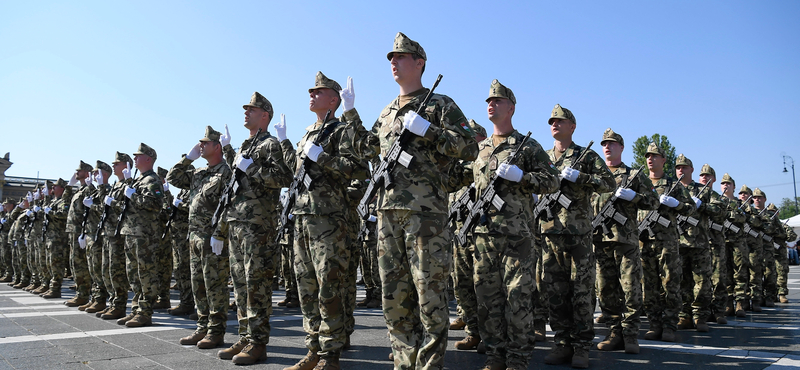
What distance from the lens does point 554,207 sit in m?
5.70

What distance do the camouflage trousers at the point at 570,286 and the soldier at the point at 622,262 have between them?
2.85ft

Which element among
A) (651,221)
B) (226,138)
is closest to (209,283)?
(226,138)

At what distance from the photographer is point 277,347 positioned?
19.1ft

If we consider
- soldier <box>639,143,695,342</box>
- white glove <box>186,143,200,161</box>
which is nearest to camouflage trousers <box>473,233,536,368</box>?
soldier <box>639,143,695,342</box>

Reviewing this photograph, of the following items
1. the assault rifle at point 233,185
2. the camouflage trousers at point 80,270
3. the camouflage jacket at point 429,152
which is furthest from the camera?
the camouflage trousers at point 80,270

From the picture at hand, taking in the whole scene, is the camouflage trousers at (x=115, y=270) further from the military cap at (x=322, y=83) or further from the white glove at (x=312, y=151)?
the white glove at (x=312, y=151)

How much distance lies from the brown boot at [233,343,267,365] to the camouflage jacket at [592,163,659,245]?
166 inches

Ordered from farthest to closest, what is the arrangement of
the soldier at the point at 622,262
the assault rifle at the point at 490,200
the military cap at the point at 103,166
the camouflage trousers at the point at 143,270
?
the military cap at the point at 103,166
the camouflage trousers at the point at 143,270
the soldier at the point at 622,262
the assault rifle at the point at 490,200

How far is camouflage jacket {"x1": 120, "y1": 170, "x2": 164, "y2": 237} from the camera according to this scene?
7.91m

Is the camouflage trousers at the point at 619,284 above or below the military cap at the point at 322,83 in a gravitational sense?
below

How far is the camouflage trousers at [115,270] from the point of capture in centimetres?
820

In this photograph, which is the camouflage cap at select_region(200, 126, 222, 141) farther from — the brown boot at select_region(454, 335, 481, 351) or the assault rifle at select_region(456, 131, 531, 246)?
the brown boot at select_region(454, 335, 481, 351)

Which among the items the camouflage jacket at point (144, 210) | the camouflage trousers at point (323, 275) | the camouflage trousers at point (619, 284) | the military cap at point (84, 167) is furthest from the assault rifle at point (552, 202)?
the military cap at point (84, 167)

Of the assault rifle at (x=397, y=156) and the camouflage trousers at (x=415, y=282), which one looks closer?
the camouflage trousers at (x=415, y=282)
